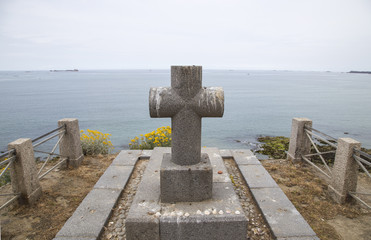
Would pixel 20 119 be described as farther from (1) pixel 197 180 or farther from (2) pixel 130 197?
(1) pixel 197 180

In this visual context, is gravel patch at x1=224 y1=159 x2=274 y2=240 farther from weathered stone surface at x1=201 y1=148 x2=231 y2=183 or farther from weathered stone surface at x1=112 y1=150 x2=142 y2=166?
weathered stone surface at x1=112 y1=150 x2=142 y2=166

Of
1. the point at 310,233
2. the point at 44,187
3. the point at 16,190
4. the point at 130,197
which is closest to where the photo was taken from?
the point at 310,233

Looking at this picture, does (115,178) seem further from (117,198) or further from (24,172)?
(24,172)

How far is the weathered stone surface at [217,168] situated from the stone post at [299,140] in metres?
2.42

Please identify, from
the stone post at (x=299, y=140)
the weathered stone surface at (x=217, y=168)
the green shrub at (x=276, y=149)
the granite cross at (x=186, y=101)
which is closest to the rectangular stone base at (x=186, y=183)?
the granite cross at (x=186, y=101)

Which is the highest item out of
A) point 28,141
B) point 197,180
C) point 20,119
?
point 28,141

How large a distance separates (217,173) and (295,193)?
1975 millimetres

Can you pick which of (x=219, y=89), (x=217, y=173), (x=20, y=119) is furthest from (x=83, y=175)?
(x=20, y=119)

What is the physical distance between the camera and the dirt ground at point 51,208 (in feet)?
13.8

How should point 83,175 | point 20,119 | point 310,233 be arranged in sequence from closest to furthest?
1. point 310,233
2. point 83,175
3. point 20,119

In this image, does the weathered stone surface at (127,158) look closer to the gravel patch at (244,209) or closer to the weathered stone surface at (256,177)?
the gravel patch at (244,209)

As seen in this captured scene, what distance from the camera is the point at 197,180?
13.1 feet

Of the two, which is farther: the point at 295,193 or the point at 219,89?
the point at 295,193

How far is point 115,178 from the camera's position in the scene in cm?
583
